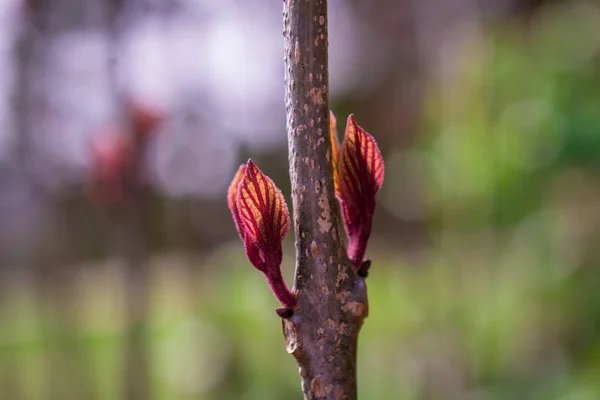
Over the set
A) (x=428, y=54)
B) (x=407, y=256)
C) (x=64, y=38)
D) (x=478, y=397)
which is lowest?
(x=478, y=397)

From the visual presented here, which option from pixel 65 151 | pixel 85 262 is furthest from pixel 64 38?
pixel 85 262

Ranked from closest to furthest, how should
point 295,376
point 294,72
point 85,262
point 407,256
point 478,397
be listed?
point 294,72 < point 478,397 < point 295,376 < point 407,256 < point 85,262

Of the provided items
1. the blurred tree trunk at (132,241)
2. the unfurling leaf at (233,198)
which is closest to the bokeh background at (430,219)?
the blurred tree trunk at (132,241)

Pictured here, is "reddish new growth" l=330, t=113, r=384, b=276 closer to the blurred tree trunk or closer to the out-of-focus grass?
the blurred tree trunk

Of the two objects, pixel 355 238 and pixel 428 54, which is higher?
pixel 428 54

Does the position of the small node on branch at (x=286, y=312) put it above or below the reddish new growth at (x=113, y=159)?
below

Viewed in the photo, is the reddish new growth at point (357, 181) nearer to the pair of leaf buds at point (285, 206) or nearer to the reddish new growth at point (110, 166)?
the pair of leaf buds at point (285, 206)

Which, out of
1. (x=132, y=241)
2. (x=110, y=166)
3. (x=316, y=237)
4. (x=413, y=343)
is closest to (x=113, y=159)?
(x=110, y=166)

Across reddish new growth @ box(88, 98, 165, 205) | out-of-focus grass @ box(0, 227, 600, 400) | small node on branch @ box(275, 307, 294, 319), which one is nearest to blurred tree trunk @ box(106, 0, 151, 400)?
reddish new growth @ box(88, 98, 165, 205)

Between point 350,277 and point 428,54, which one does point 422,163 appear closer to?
point 428,54
